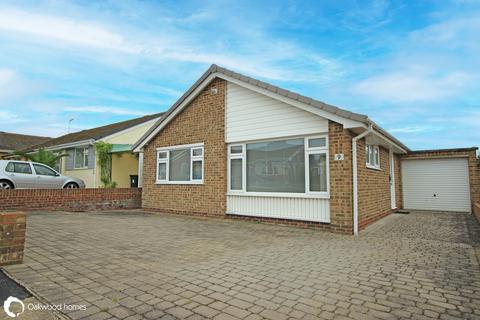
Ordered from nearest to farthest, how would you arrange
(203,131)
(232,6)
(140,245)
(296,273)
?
(296,273) → (140,245) → (232,6) → (203,131)

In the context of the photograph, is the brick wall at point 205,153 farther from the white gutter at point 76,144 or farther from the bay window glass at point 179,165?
the white gutter at point 76,144

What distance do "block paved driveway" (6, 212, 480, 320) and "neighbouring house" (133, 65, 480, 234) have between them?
1427mm

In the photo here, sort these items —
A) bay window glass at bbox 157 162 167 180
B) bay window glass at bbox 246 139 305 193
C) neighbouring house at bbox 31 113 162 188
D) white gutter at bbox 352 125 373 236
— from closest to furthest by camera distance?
white gutter at bbox 352 125 373 236 < bay window glass at bbox 246 139 305 193 < bay window glass at bbox 157 162 167 180 < neighbouring house at bbox 31 113 162 188

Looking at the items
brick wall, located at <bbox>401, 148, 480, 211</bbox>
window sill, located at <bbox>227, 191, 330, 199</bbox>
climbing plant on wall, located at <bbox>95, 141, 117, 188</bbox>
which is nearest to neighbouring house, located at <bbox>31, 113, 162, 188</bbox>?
climbing plant on wall, located at <bbox>95, 141, 117, 188</bbox>

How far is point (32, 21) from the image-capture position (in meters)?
8.14

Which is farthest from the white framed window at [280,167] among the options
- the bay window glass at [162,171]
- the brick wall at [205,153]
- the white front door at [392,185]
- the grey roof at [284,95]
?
the white front door at [392,185]

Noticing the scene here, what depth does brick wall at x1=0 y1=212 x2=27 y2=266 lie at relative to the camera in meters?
4.20

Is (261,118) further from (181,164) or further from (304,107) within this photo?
(181,164)

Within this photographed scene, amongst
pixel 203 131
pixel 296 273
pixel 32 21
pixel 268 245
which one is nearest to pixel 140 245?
pixel 268 245

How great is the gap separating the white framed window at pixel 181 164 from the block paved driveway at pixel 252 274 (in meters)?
4.25

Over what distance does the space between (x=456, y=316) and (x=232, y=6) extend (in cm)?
937

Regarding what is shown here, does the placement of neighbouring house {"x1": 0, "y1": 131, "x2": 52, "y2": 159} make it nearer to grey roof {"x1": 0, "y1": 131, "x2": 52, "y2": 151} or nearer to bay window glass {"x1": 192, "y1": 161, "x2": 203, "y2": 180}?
grey roof {"x1": 0, "y1": 131, "x2": 52, "y2": 151}

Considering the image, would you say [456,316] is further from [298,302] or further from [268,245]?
[268,245]

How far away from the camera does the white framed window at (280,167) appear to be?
8.25 meters
